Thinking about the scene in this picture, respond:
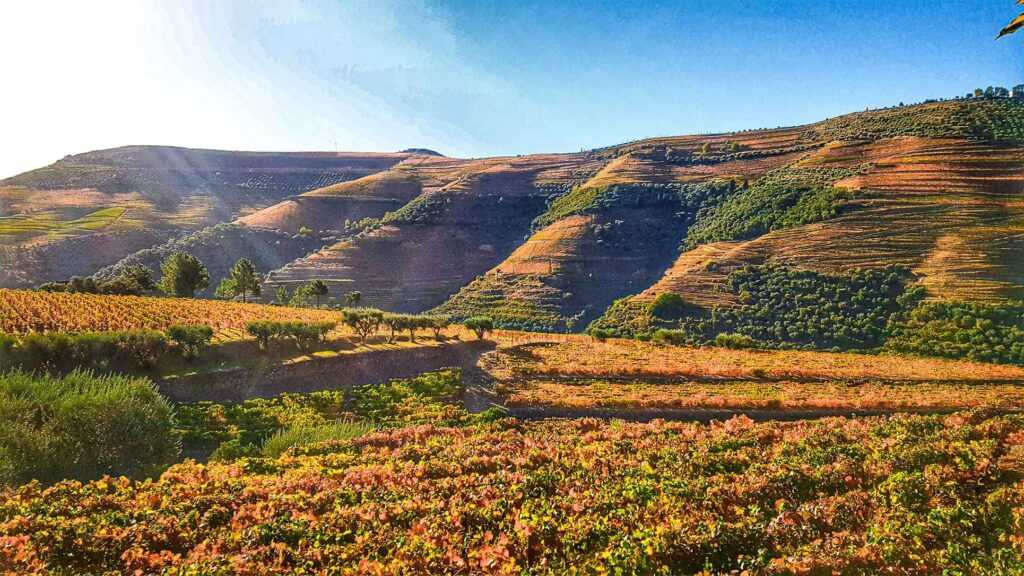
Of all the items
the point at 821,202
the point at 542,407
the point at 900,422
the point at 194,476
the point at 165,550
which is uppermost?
the point at 821,202

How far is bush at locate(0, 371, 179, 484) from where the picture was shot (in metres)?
15.6

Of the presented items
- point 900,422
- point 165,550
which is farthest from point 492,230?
point 165,550

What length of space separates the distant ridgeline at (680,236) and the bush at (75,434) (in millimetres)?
51829

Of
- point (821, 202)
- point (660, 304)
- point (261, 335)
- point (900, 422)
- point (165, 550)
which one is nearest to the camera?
point (165, 550)

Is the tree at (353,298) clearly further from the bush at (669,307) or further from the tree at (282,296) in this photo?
the bush at (669,307)

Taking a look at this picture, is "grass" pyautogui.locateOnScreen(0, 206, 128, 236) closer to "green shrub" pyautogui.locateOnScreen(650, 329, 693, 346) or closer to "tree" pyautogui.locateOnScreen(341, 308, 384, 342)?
"tree" pyautogui.locateOnScreen(341, 308, 384, 342)

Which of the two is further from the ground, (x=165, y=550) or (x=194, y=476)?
(x=165, y=550)

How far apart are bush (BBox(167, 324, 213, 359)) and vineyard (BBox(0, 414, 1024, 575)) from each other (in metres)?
22.8

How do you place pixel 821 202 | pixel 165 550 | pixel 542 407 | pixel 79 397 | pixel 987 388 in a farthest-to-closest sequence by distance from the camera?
1. pixel 821 202
2. pixel 987 388
3. pixel 542 407
4. pixel 79 397
5. pixel 165 550

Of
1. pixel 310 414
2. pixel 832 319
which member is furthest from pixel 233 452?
pixel 832 319

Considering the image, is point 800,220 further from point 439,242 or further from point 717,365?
point 439,242

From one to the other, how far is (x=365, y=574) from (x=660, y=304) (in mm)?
67765

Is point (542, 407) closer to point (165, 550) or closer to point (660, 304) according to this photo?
point (165, 550)

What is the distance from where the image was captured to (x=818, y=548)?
359 inches
